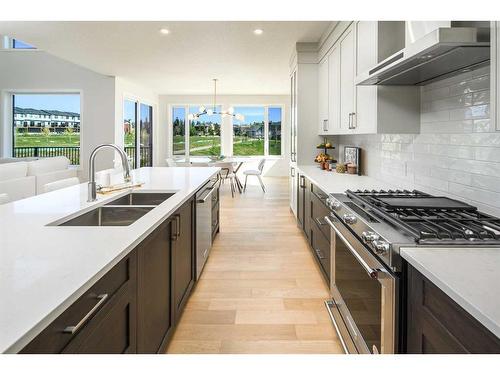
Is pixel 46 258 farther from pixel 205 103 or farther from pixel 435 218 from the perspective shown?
pixel 205 103

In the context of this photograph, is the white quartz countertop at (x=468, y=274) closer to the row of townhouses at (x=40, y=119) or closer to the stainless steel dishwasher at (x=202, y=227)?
the stainless steel dishwasher at (x=202, y=227)

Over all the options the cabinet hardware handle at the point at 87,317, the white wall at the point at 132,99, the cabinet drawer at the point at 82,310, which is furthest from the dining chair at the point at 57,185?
the white wall at the point at 132,99

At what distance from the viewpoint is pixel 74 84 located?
8602 millimetres

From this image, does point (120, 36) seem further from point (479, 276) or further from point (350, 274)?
point (479, 276)

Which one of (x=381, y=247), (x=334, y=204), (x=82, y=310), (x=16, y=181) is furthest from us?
(x=16, y=181)

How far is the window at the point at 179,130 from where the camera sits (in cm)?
1202

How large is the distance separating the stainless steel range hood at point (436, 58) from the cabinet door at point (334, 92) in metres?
1.37

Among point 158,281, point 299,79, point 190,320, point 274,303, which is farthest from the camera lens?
point 299,79

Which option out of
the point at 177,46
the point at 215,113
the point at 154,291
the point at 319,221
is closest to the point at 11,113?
the point at 215,113

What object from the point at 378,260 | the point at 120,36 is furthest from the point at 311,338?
the point at 120,36

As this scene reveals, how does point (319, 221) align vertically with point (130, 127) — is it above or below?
below

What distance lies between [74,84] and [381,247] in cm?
875

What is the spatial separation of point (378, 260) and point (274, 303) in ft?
4.73

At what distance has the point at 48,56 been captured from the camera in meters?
8.61
